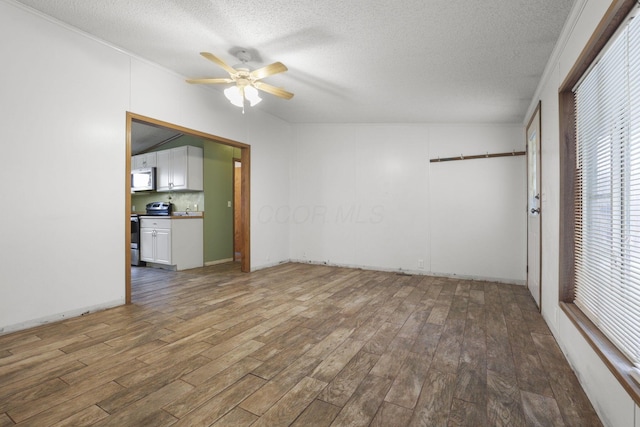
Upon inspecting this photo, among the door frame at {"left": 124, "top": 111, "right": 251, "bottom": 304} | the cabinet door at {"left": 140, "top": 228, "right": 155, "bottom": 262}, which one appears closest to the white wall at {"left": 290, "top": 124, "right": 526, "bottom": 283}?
the door frame at {"left": 124, "top": 111, "right": 251, "bottom": 304}

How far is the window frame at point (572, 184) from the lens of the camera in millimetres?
1499

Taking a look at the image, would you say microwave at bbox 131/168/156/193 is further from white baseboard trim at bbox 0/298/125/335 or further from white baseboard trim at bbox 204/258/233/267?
white baseboard trim at bbox 0/298/125/335

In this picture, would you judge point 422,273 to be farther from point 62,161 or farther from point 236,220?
point 62,161

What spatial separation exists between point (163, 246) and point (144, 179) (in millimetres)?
1855

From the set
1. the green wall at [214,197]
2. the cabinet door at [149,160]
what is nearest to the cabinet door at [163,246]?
the green wall at [214,197]

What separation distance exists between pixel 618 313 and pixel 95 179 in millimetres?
4153

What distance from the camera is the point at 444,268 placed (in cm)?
473

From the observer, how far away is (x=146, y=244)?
17.7 ft

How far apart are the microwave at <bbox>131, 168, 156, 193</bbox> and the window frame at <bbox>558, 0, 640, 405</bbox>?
6.45 metres

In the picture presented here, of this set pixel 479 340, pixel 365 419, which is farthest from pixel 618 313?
pixel 365 419

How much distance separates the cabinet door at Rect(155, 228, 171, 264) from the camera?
16.6 feet

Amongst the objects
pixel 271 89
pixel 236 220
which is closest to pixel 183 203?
pixel 236 220

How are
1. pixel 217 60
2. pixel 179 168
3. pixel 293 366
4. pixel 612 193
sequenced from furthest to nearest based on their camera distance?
pixel 179 168 < pixel 217 60 < pixel 293 366 < pixel 612 193

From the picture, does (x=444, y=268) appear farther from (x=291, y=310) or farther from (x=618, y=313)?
(x=618, y=313)
